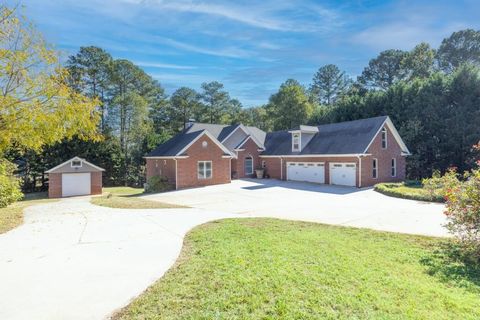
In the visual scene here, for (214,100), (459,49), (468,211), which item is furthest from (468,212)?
(214,100)

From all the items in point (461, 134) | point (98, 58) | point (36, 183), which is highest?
point (98, 58)

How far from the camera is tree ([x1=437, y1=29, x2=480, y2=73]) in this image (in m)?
39.4

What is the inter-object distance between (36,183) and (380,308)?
37.0 meters

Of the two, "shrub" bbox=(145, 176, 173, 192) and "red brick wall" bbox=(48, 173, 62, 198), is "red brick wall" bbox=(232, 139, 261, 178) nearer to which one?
"shrub" bbox=(145, 176, 173, 192)

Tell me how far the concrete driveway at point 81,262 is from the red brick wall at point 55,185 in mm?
16877

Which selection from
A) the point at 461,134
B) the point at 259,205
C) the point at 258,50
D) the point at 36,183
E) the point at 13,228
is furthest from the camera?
the point at 36,183

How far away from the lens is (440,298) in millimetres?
4223

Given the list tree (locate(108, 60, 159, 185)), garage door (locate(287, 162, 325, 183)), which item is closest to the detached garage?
tree (locate(108, 60, 159, 185))

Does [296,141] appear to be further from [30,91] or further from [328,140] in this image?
[30,91]

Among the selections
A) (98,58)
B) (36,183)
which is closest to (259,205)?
(36,183)

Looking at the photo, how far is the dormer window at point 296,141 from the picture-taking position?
26.0 m

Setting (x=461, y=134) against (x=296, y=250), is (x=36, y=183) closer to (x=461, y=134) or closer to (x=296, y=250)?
(x=296, y=250)

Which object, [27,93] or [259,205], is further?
[259,205]

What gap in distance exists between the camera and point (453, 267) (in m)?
5.71
